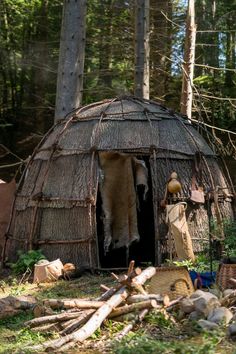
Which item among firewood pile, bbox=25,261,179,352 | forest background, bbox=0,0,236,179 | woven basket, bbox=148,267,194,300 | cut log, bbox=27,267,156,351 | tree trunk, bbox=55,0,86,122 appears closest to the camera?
cut log, bbox=27,267,156,351

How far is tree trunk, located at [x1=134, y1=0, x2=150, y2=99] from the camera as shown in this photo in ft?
43.3

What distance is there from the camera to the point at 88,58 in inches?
883

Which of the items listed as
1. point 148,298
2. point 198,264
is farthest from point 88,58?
point 148,298

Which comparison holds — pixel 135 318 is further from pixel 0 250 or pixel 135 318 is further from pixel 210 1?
pixel 210 1

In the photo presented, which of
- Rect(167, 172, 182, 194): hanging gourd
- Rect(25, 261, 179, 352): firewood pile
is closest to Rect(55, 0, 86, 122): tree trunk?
Rect(167, 172, 182, 194): hanging gourd

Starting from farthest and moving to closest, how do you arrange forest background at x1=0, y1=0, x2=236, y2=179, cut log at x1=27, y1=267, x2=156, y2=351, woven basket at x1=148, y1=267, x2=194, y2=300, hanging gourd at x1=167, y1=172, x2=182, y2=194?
forest background at x1=0, y1=0, x2=236, y2=179 < hanging gourd at x1=167, y1=172, x2=182, y2=194 < woven basket at x1=148, y1=267, x2=194, y2=300 < cut log at x1=27, y1=267, x2=156, y2=351

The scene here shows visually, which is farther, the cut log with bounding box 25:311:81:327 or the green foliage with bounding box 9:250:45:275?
the green foliage with bounding box 9:250:45:275

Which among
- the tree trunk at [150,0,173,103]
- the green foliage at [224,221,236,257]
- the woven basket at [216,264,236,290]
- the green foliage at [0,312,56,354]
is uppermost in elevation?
the tree trunk at [150,0,173,103]

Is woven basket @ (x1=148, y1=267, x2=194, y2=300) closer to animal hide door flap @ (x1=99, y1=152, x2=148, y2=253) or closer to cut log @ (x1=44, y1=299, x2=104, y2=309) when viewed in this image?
cut log @ (x1=44, y1=299, x2=104, y2=309)

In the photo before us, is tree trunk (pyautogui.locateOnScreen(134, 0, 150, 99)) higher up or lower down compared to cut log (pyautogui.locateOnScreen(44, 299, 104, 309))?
higher up

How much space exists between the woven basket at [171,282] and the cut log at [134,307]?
0.77 metres

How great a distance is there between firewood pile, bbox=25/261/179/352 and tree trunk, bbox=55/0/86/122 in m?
6.50

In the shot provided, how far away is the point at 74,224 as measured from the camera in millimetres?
8961

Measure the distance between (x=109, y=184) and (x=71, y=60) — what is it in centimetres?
345
